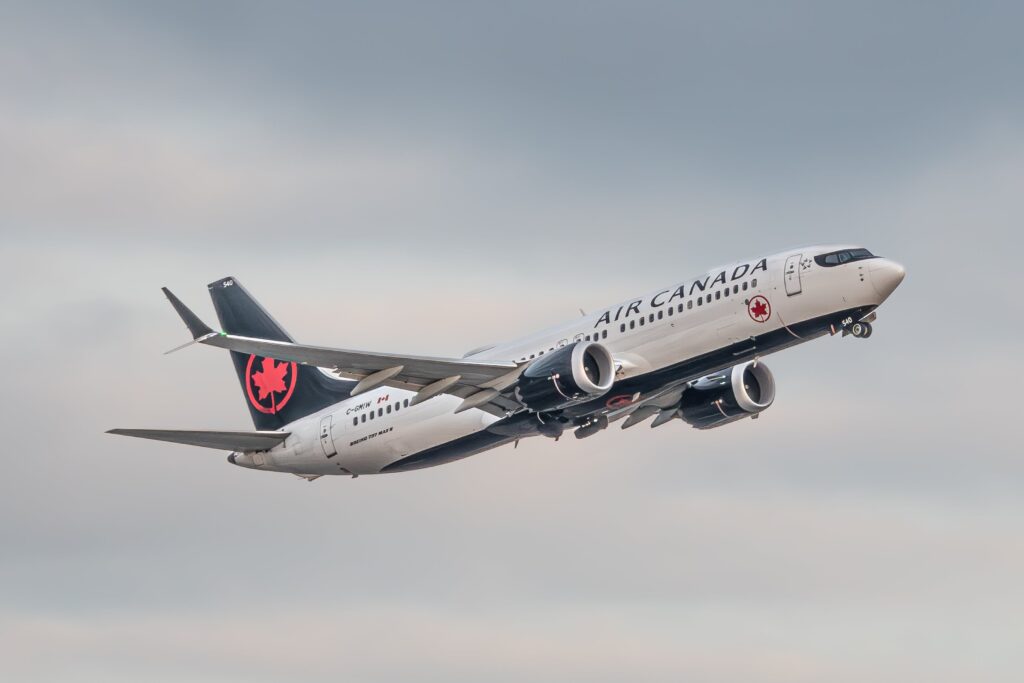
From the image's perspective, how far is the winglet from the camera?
2233 inches

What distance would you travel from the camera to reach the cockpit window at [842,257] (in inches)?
2414

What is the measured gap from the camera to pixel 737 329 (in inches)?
2436

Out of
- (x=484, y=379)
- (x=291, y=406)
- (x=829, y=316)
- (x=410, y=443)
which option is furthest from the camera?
(x=291, y=406)

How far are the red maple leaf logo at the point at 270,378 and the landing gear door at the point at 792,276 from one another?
26.7 metres

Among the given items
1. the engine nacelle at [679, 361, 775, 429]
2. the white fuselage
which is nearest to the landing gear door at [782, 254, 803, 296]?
the white fuselage

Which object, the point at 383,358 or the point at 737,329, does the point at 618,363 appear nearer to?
the point at 737,329

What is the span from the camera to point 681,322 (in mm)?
62719

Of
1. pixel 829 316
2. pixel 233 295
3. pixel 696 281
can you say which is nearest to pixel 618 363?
pixel 696 281

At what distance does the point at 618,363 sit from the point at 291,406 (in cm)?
1993

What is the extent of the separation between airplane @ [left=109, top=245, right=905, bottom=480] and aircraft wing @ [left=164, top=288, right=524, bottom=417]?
57mm

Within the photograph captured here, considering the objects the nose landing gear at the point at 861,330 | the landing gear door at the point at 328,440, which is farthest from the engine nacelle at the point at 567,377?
the landing gear door at the point at 328,440

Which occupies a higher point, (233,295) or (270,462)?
(233,295)

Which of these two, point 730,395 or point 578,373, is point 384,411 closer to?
point 578,373

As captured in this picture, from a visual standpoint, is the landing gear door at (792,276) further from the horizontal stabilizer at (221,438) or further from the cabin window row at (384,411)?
the horizontal stabilizer at (221,438)
